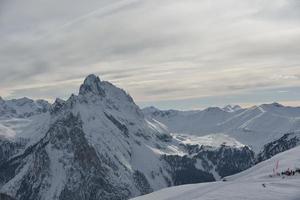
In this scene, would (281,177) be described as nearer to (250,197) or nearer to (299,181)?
(299,181)

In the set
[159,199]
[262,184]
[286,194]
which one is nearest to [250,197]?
[286,194]

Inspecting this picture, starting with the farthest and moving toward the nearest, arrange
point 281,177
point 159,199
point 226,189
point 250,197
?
point 159,199 < point 281,177 < point 226,189 < point 250,197

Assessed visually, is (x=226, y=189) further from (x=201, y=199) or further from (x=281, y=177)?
(x=281, y=177)

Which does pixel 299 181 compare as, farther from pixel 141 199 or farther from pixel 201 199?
pixel 141 199

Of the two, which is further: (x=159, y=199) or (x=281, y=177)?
(x=159, y=199)

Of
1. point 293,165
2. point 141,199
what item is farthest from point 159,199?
point 293,165

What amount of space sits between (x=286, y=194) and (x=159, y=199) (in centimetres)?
2013

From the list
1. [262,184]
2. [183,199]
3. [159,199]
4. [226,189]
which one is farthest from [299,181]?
[159,199]

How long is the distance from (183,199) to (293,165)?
684 inches

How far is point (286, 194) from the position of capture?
4200 cm

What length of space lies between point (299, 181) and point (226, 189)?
22.6 ft

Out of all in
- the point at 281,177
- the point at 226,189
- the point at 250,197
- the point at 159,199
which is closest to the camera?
the point at 250,197

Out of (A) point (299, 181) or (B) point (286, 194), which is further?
(A) point (299, 181)

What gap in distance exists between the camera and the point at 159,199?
195 ft
